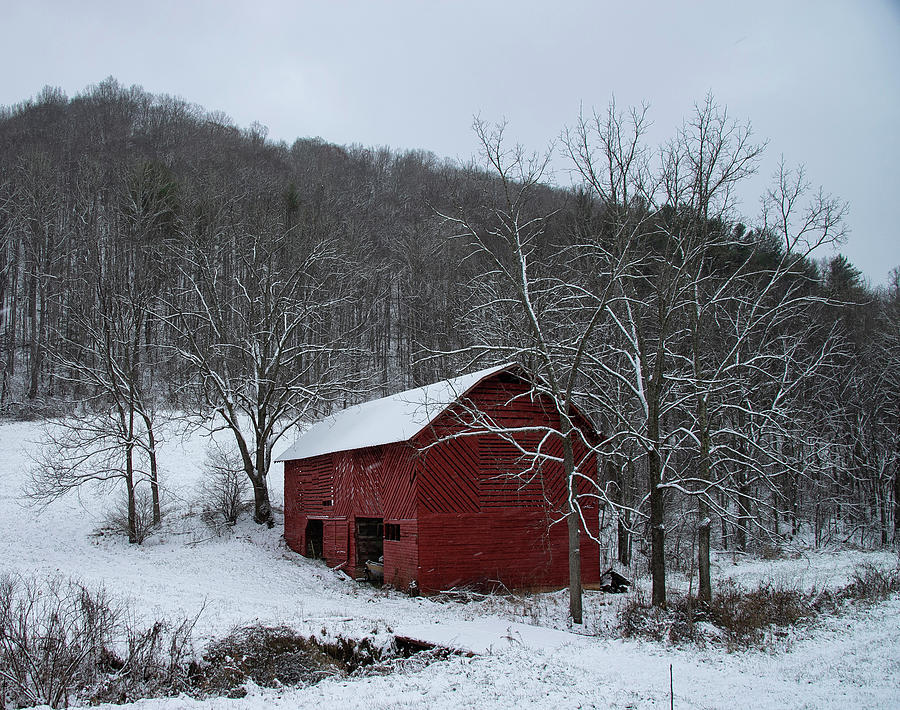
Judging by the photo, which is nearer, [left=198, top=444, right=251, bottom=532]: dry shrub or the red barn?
the red barn

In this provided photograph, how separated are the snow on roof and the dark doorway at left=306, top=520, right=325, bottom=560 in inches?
Answer: 89.7

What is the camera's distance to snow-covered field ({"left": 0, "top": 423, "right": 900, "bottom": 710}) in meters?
8.30

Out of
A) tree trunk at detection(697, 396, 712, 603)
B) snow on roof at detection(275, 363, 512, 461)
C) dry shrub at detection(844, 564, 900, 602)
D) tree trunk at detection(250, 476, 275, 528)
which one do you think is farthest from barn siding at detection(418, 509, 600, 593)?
tree trunk at detection(250, 476, 275, 528)

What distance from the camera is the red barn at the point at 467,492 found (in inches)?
652

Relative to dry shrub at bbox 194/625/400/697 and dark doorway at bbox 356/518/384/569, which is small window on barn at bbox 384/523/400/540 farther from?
dry shrub at bbox 194/625/400/697

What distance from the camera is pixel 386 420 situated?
19375 millimetres

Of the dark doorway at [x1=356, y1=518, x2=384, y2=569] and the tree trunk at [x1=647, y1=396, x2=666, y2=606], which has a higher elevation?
the tree trunk at [x1=647, y1=396, x2=666, y2=606]

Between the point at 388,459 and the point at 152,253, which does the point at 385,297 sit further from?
the point at 388,459

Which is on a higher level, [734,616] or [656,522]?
[656,522]

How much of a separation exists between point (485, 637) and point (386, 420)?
8.88 m

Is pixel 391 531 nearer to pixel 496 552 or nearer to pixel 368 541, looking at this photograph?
pixel 368 541

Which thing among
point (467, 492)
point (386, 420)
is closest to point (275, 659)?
point (467, 492)

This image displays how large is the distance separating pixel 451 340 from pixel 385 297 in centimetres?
719

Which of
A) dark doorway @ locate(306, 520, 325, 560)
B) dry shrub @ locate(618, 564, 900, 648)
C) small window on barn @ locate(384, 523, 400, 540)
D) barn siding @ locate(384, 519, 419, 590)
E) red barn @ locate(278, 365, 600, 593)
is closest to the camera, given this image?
dry shrub @ locate(618, 564, 900, 648)
